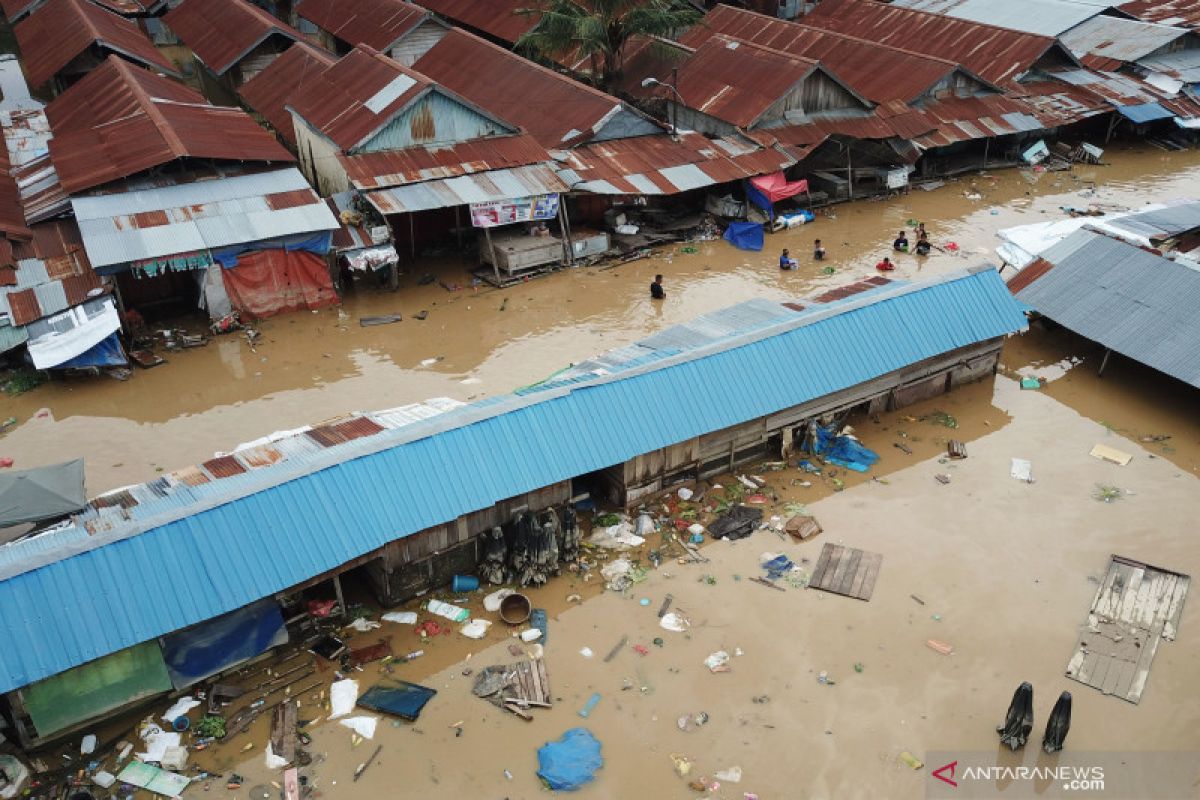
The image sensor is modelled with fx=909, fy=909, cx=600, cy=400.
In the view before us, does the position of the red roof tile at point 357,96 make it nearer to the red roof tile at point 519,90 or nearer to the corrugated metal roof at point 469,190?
the corrugated metal roof at point 469,190

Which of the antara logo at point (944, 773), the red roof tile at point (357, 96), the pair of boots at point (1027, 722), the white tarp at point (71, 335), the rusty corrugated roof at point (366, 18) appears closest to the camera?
the pair of boots at point (1027, 722)

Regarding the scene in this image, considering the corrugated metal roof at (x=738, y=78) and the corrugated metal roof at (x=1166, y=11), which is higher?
the corrugated metal roof at (x=738, y=78)

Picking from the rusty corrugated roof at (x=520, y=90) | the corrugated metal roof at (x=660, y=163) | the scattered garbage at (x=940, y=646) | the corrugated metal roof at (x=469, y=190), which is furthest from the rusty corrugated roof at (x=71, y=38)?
the scattered garbage at (x=940, y=646)

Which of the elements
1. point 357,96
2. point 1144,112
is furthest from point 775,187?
point 1144,112

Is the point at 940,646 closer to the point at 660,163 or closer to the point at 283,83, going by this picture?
the point at 660,163

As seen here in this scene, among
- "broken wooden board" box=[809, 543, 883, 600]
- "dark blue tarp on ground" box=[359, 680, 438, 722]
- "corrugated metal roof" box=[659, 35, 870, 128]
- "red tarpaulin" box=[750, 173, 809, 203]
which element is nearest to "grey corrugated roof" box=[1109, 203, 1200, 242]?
"red tarpaulin" box=[750, 173, 809, 203]

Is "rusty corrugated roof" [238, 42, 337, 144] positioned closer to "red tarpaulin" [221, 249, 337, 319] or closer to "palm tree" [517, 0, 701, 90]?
"palm tree" [517, 0, 701, 90]
